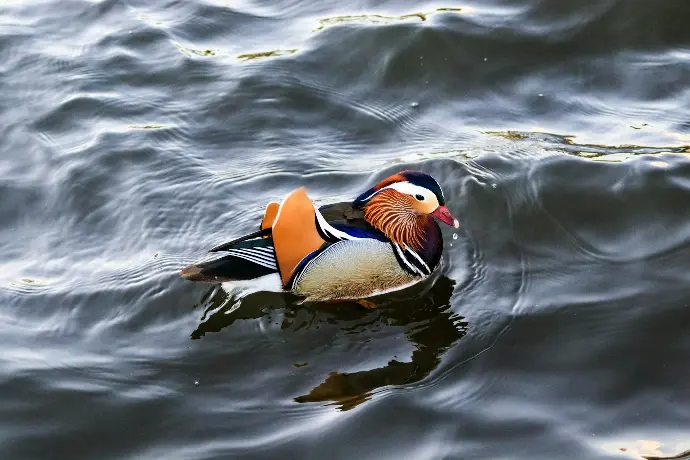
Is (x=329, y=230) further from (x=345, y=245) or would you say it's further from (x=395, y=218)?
(x=395, y=218)

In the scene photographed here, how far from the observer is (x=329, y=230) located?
5723 mm

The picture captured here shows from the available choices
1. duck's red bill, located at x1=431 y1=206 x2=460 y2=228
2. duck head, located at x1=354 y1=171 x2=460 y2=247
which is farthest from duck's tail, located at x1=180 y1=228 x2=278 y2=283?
duck's red bill, located at x1=431 y1=206 x2=460 y2=228

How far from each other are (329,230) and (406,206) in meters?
0.65

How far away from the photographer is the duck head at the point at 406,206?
5.98 m

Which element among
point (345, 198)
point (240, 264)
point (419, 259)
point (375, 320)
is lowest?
point (375, 320)

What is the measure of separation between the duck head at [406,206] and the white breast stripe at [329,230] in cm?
29

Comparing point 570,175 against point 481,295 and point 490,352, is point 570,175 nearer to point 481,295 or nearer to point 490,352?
point 481,295

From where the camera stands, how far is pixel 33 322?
19.0ft

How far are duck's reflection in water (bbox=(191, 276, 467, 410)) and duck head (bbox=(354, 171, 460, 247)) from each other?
378mm

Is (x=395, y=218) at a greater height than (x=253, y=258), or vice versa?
(x=395, y=218)

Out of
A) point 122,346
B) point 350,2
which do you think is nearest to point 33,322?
point 122,346

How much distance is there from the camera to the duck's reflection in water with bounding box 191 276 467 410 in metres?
5.13

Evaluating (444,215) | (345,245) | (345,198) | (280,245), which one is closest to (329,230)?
(345,245)

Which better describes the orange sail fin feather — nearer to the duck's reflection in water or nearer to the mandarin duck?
the mandarin duck
